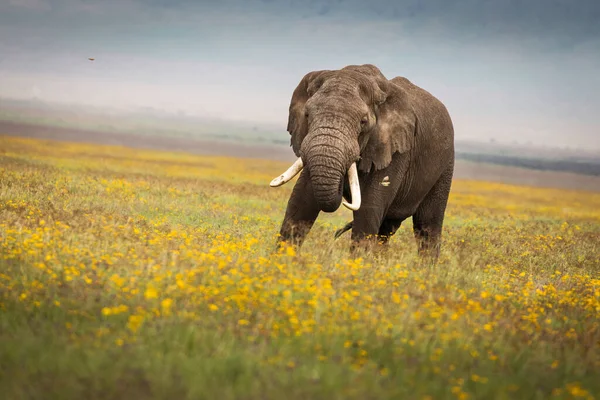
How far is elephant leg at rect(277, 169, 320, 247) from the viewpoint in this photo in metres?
11.5

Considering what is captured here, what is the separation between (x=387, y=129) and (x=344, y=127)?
1.21 meters

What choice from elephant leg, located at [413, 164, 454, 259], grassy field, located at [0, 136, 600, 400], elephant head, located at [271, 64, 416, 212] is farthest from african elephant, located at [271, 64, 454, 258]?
elephant leg, located at [413, 164, 454, 259]

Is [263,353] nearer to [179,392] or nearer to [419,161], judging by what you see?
[179,392]

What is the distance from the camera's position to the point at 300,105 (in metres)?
11.7

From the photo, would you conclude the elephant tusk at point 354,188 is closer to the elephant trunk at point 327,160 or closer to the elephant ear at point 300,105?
the elephant trunk at point 327,160

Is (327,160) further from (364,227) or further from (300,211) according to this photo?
(364,227)

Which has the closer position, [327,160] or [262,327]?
[262,327]

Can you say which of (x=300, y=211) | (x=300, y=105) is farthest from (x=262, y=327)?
(x=300, y=105)

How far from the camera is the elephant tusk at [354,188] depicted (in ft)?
35.9

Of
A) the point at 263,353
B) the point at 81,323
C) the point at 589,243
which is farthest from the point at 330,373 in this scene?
the point at 589,243

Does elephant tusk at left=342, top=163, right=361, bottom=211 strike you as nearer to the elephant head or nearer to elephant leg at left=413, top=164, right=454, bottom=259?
the elephant head

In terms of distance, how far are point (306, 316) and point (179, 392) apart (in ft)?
6.95

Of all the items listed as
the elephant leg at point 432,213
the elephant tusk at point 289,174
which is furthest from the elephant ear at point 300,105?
the elephant leg at point 432,213

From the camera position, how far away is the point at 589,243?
21.2 m
